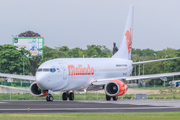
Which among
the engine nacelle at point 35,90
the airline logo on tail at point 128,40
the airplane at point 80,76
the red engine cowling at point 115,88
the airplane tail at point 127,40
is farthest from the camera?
the airline logo on tail at point 128,40

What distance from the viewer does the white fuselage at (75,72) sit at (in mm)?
43750

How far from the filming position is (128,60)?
2334 inches

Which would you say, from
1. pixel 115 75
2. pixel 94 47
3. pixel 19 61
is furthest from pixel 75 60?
pixel 94 47

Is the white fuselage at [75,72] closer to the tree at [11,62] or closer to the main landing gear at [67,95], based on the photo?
the main landing gear at [67,95]

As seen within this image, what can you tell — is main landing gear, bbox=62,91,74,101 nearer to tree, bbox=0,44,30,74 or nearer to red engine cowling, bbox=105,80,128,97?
red engine cowling, bbox=105,80,128,97

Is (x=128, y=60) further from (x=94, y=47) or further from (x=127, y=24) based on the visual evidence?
(x=94, y=47)

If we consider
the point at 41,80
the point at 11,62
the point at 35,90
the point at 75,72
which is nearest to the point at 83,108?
the point at 41,80

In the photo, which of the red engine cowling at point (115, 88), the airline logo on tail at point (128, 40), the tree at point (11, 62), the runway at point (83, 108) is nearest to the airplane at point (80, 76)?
the red engine cowling at point (115, 88)

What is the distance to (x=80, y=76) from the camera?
48469 millimetres

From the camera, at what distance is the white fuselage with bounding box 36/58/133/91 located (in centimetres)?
4375

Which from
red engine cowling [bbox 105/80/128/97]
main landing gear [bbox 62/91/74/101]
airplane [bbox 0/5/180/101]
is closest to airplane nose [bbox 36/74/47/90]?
airplane [bbox 0/5/180/101]

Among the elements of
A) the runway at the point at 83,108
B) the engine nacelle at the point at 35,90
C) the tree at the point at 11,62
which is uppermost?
the tree at the point at 11,62

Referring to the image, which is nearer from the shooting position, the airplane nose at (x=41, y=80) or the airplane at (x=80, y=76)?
the airplane nose at (x=41, y=80)

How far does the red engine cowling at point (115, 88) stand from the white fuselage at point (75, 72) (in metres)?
2.83
